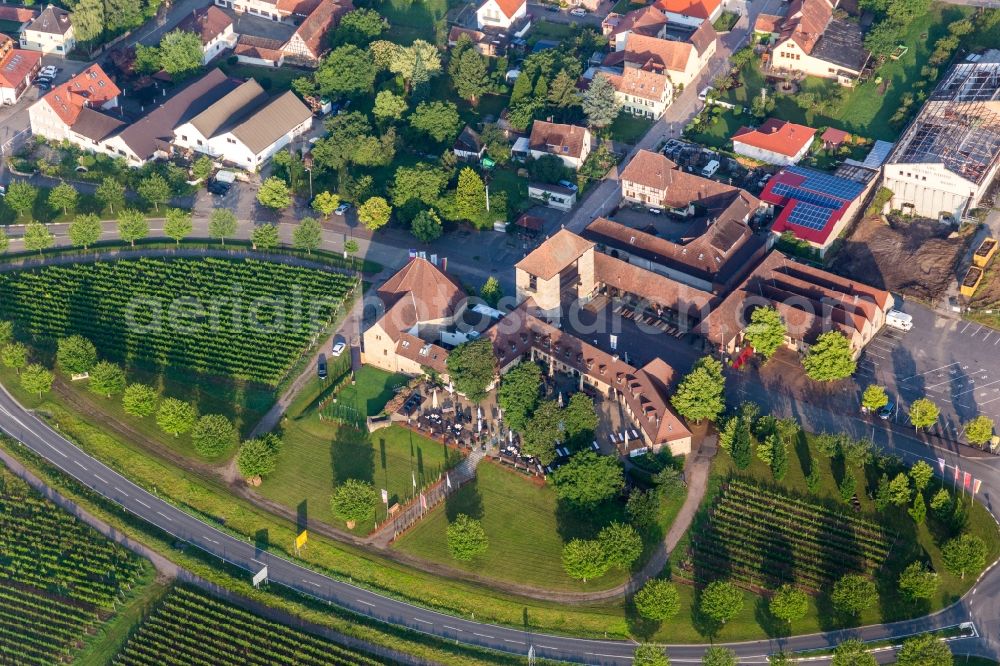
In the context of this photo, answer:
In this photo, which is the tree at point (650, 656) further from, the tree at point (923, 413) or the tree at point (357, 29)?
the tree at point (357, 29)

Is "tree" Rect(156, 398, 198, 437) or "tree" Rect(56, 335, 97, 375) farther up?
"tree" Rect(156, 398, 198, 437)

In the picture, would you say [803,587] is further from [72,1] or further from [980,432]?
[72,1]

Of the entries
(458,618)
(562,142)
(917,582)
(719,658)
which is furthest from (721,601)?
(562,142)

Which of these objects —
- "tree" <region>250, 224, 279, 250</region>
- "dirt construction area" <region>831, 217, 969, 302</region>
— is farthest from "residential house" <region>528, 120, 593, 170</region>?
"tree" <region>250, 224, 279, 250</region>

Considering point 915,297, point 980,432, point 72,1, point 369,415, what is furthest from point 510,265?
point 72,1

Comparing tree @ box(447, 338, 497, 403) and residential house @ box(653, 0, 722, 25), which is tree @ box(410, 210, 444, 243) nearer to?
tree @ box(447, 338, 497, 403)

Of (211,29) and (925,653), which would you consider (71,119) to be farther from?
(925,653)

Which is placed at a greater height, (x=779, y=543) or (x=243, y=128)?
(x=779, y=543)
